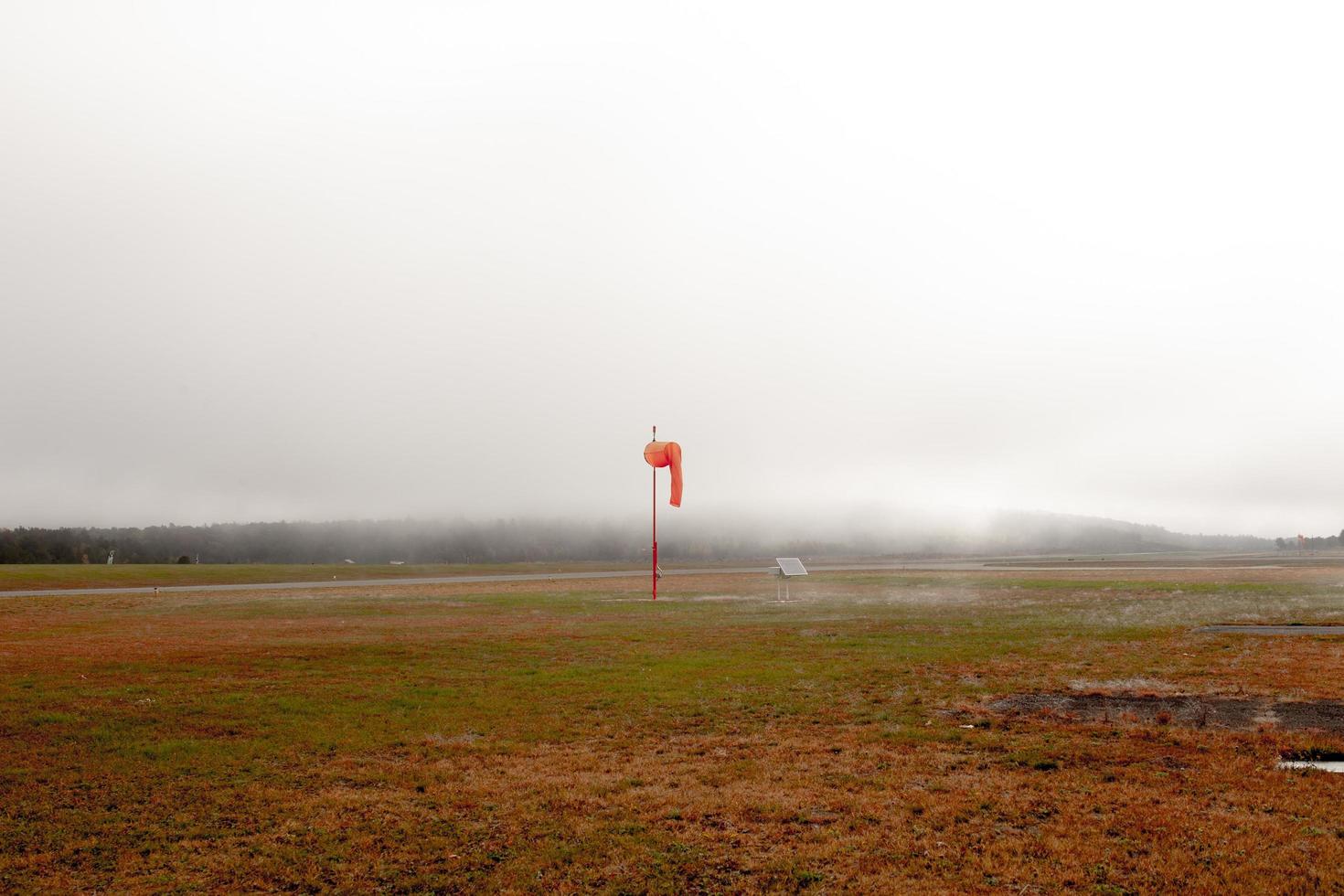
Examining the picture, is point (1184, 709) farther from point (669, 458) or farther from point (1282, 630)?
point (669, 458)

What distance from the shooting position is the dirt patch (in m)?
12.0

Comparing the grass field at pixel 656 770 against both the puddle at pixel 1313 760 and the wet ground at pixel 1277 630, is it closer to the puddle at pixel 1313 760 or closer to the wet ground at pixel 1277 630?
the puddle at pixel 1313 760

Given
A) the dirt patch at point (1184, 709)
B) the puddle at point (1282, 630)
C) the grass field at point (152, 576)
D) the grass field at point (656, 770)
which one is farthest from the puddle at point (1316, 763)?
the grass field at point (152, 576)

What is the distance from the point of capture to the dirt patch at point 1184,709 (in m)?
12.0

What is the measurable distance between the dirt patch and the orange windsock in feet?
74.6

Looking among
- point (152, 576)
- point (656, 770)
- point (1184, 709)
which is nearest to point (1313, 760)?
point (1184, 709)

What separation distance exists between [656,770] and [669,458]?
89.2 ft

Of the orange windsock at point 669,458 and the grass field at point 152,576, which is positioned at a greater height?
the orange windsock at point 669,458

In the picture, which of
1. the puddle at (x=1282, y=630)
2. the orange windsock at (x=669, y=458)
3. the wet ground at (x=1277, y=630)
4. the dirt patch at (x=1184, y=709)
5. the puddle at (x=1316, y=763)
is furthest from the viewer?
the orange windsock at (x=669, y=458)

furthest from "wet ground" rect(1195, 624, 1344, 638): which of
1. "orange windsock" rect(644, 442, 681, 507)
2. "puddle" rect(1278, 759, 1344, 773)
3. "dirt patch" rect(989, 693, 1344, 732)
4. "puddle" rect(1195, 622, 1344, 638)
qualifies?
"orange windsock" rect(644, 442, 681, 507)

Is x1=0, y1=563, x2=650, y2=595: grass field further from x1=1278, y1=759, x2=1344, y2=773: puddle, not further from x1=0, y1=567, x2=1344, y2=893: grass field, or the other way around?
x1=1278, y1=759, x2=1344, y2=773: puddle

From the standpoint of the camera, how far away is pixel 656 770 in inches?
403

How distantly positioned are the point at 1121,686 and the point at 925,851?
10.2 m

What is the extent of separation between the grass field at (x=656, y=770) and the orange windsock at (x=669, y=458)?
13.8 meters
